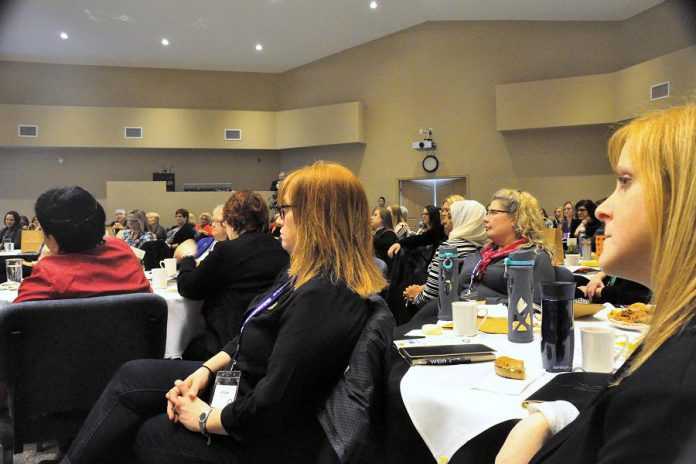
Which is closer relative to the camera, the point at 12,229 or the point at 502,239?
the point at 502,239

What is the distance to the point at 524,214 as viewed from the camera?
9.50 ft

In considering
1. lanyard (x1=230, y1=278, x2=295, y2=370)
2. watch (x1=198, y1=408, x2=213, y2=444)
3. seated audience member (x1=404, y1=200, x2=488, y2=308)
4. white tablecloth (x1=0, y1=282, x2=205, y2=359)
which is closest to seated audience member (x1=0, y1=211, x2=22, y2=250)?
white tablecloth (x1=0, y1=282, x2=205, y2=359)

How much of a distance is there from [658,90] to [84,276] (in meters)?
9.08

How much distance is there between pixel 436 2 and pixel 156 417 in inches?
387

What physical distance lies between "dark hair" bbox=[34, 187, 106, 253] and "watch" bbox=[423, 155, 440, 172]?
30.4ft

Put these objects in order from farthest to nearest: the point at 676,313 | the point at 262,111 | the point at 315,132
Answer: the point at 262,111, the point at 315,132, the point at 676,313

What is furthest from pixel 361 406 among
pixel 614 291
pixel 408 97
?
pixel 408 97

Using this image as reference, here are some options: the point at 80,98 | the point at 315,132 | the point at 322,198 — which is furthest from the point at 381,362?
the point at 80,98

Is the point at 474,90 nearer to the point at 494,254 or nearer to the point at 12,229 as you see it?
the point at 494,254

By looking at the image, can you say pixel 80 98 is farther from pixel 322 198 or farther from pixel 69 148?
pixel 322 198

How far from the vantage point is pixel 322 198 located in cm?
155

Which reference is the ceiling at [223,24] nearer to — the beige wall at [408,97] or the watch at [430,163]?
the beige wall at [408,97]

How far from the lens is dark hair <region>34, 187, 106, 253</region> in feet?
7.00

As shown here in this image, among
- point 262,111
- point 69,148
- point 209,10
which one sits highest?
point 209,10
